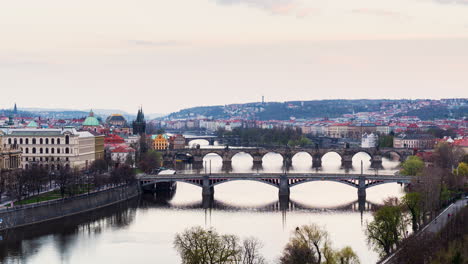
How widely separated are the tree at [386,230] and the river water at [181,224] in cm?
65

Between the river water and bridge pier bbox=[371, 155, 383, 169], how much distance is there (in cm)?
1668

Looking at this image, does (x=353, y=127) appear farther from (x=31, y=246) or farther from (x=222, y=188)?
(x=31, y=246)

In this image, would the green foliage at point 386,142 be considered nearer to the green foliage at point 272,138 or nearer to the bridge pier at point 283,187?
the green foliage at point 272,138

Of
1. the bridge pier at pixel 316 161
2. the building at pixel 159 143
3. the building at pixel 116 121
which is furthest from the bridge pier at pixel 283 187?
the building at pixel 116 121

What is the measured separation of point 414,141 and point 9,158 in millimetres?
61433

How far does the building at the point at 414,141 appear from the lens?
9564cm

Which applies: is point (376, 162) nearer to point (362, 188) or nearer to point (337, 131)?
point (362, 188)

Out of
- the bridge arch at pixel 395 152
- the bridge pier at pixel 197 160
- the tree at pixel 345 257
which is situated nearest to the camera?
the tree at pixel 345 257

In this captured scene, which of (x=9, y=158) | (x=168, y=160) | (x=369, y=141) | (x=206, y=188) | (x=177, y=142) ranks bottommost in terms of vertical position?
(x=206, y=188)

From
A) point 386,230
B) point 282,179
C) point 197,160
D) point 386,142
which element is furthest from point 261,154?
point 386,230

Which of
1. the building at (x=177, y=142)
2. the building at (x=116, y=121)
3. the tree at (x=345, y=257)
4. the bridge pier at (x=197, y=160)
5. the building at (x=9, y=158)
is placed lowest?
the tree at (x=345, y=257)

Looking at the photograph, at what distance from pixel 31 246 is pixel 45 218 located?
519 centimetres

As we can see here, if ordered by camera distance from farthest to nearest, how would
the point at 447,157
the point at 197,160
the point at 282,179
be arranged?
the point at 197,160, the point at 447,157, the point at 282,179

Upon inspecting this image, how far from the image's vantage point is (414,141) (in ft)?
323
